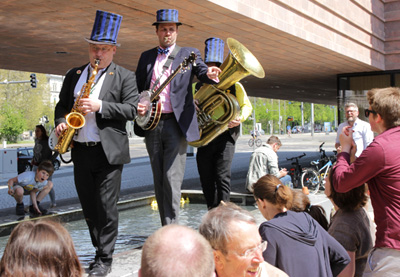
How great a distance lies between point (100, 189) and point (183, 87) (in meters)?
1.20

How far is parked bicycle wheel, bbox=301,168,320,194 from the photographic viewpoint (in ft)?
48.0

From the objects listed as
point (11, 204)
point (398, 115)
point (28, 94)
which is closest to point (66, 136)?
point (398, 115)

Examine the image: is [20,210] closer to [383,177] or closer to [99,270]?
[99,270]

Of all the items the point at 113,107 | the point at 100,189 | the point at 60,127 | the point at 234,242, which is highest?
the point at 113,107

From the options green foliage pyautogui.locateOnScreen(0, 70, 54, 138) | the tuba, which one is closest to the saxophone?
the tuba

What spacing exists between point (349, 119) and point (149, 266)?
7435mm

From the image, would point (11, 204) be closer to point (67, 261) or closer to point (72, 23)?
point (72, 23)

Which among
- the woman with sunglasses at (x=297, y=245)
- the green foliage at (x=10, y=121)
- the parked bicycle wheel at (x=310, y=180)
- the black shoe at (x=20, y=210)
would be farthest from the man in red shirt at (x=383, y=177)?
the green foliage at (x=10, y=121)

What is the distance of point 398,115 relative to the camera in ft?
12.4

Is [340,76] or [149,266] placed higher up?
[340,76]

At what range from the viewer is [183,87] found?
491cm

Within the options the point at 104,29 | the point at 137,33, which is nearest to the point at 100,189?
the point at 104,29

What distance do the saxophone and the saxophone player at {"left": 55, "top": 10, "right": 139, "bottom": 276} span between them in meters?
→ 0.04

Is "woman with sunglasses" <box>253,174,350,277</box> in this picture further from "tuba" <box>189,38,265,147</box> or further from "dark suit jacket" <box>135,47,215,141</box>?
"tuba" <box>189,38,265,147</box>
